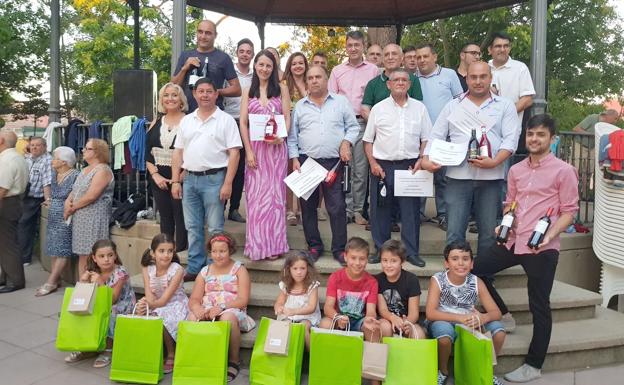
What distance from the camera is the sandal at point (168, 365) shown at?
373 cm

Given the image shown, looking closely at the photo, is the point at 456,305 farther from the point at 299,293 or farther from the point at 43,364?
the point at 43,364

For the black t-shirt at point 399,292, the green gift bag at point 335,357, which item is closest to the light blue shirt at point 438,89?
the black t-shirt at point 399,292

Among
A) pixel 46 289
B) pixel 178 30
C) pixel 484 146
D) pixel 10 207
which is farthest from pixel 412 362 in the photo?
pixel 10 207

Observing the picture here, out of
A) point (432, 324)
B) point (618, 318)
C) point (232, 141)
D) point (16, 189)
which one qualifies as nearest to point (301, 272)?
point (432, 324)

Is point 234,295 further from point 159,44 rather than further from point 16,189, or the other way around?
point 159,44

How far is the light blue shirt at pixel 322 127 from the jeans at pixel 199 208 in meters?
0.72

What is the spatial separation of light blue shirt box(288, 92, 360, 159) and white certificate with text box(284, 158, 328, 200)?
0.11 metres

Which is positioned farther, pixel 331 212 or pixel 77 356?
pixel 331 212

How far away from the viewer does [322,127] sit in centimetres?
452

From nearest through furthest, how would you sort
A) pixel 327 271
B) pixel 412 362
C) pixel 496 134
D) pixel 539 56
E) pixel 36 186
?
pixel 412 362
pixel 496 134
pixel 327 271
pixel 539 56
pixel 36 186

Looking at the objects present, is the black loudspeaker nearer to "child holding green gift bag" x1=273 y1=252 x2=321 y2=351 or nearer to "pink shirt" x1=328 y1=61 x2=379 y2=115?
"pink shirt" x1=328 y1=61 x2=379 y2=115

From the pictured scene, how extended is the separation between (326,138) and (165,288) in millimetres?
1756

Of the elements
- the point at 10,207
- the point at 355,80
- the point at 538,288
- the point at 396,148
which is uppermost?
the point at 355,80

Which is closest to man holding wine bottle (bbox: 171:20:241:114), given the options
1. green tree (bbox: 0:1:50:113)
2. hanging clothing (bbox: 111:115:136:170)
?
hanging clothing (bbox: 111:115:136:170)
